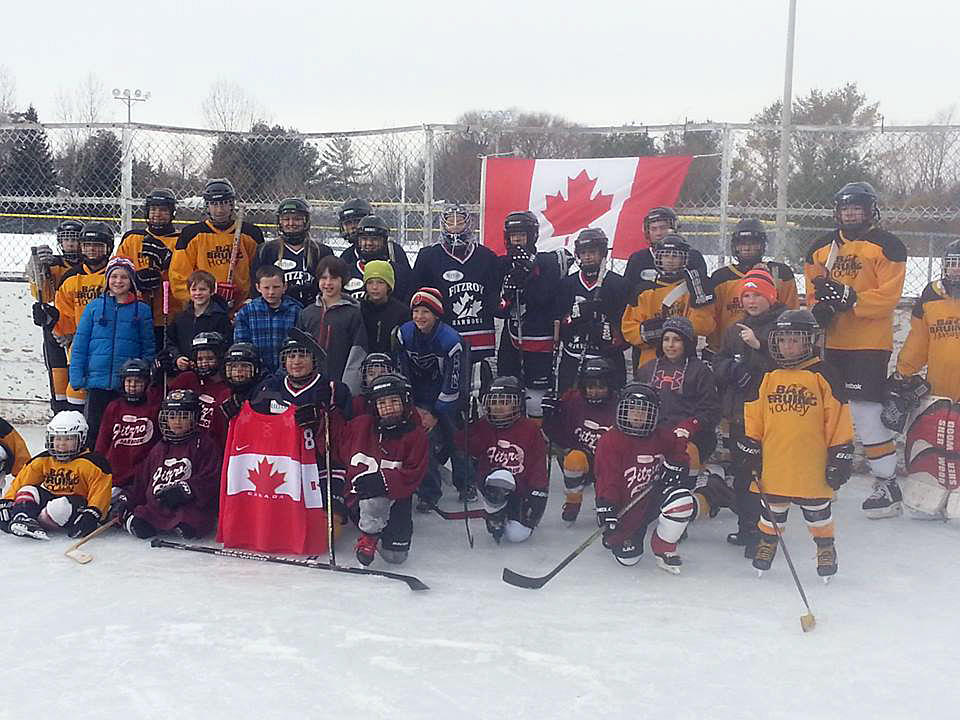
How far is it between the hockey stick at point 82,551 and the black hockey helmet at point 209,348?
2.90 ft

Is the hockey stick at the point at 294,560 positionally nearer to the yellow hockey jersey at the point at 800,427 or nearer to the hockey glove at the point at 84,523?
the hockey glove at the point at 84,523

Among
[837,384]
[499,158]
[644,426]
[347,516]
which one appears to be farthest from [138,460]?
[837,384]

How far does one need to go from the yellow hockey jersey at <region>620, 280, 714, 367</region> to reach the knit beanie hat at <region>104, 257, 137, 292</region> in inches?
115

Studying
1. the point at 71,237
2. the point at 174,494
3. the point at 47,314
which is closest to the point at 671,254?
the point at 174,494

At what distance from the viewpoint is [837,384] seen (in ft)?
12.9

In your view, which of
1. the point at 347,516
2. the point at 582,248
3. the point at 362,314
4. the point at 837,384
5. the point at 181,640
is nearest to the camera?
the point at 181,640

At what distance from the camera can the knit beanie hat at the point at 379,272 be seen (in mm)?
4582

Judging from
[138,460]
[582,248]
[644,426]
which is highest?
[582,248]

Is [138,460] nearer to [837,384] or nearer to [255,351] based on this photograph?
[255,351]

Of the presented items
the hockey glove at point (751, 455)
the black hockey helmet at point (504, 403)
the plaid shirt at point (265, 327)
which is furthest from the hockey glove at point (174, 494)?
the hockey glove at point (751, 455)

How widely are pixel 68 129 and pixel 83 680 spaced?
16.5 ft

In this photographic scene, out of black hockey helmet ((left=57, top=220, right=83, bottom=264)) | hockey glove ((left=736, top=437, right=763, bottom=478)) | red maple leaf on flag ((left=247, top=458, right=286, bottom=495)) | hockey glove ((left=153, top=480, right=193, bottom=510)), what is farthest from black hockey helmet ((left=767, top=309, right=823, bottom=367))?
black hockey helmet ((left=57, top=220, right=83, bottom=264))

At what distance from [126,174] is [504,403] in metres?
3.88

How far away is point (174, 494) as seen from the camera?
4195 mm
